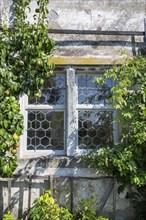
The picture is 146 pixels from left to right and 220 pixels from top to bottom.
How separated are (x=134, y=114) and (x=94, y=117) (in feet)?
2.84

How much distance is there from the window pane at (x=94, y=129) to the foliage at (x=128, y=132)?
1.07 feet

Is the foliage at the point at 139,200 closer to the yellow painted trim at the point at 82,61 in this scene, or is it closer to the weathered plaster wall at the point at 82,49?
the weathered plaster wall at the point at 82,49

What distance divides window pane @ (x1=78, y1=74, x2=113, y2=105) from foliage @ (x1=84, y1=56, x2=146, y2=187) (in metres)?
0.47

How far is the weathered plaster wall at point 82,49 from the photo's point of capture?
545 cm

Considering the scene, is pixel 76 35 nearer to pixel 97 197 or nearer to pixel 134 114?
pixel 134 114

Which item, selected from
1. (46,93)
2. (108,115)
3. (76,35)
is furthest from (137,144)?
(76,35)

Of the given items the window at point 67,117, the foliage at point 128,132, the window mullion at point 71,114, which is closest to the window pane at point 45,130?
the window at point 67,117

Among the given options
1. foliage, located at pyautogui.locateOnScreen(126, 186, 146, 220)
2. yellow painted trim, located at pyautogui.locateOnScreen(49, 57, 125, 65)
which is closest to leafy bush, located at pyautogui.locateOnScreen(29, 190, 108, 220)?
foliage, located at pyautogui.locateOnScreen(126, 186, 146, 220)

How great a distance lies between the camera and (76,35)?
235 inches

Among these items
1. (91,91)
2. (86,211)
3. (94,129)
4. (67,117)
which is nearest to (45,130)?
(67,117)

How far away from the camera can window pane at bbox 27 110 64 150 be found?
5.75 m

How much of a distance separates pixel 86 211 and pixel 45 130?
1631 mm

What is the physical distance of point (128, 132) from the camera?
5387 mm

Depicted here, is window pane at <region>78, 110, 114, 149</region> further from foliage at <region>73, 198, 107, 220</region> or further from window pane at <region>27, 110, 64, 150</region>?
foliage at <region>73, 198, 107, 220</region>
